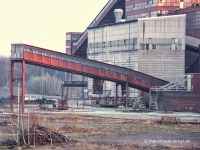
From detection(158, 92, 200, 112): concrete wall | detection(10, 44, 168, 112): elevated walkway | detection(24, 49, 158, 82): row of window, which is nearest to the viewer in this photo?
detection(10, 44, 168, 112): elevated walkway

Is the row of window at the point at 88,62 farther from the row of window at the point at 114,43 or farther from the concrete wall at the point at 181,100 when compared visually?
the row of window at the point at 114,43

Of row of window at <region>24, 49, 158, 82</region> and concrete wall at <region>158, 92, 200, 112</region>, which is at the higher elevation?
row of window at <region>24, 49, 158, 82</region>

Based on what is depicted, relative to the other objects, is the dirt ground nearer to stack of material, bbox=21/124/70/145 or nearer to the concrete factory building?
stack of material, bbox=21/124/70/145

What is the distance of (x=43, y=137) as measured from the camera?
23469mm

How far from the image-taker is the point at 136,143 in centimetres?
2420

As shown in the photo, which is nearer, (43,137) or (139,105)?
(43,137)

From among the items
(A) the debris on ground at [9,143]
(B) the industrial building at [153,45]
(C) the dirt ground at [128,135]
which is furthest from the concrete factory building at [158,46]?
(A) the debris on ground at [9,143]

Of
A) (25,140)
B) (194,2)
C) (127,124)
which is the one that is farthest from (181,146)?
(194,2)

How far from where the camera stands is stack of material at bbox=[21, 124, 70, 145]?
76.1ft

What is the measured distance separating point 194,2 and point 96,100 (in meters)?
26.9

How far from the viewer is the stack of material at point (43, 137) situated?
23.2 m

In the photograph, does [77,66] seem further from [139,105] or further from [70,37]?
[70,37]

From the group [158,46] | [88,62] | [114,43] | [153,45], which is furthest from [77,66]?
[114,43]

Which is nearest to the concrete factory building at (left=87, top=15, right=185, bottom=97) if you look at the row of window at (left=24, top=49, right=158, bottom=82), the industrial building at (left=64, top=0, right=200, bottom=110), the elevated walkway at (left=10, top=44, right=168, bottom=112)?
the industrial building at (left=64, top=0, right=200, bottom=110)
